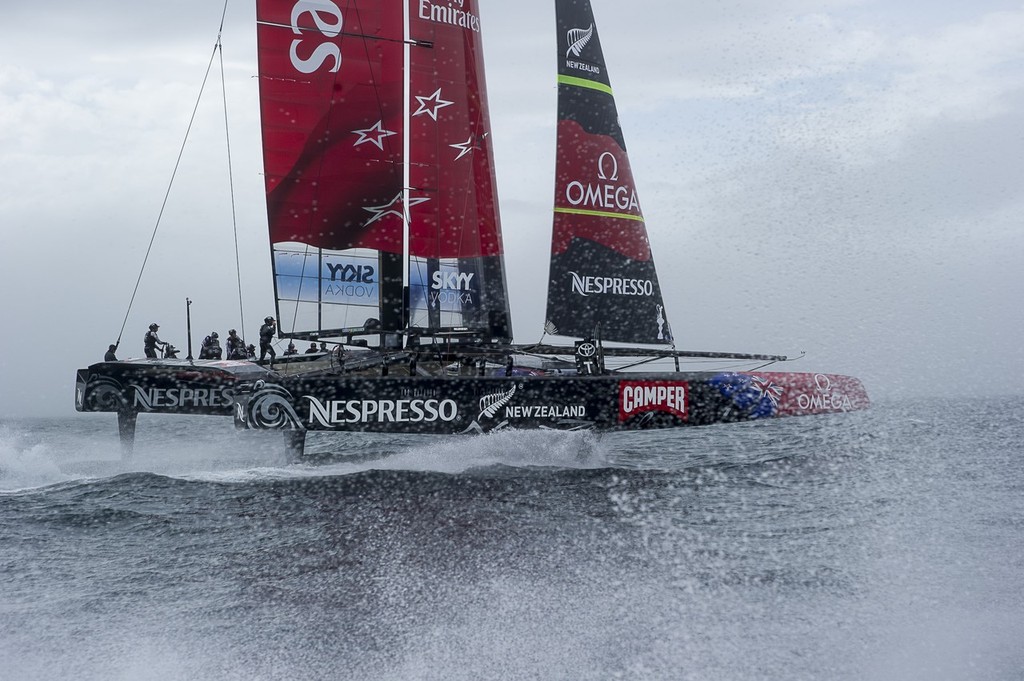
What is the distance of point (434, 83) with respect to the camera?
13961mm

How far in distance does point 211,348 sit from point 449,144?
4.75m

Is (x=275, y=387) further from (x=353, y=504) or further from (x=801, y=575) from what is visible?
(x=801, y=575)

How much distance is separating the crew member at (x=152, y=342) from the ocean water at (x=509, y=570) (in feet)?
5.78

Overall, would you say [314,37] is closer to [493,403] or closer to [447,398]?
[447,398]

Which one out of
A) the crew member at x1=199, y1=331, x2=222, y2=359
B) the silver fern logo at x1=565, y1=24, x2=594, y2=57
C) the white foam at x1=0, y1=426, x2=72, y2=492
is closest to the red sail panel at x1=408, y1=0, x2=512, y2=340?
the silver fern logo at x1=565, y1=24, x2=594, y2=57

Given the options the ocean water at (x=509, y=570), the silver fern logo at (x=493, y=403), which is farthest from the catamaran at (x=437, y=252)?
the ocean water at (x=509, y=570)

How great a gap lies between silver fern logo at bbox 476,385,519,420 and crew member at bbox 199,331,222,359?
5.03 metres

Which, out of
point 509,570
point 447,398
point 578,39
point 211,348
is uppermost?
point 578,39

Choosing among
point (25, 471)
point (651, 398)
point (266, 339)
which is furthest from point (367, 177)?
point (25, 471)

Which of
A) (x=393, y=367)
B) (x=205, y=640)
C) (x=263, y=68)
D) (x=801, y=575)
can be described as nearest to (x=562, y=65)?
(x=263, y=68)

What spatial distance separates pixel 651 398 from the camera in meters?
12.0

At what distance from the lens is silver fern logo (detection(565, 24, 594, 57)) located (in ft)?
47.1

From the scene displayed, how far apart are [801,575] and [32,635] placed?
5.22 m

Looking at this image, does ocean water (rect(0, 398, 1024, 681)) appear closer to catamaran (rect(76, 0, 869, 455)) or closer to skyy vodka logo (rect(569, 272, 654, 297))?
catamaran (rect(76, 0, 869, 455))
